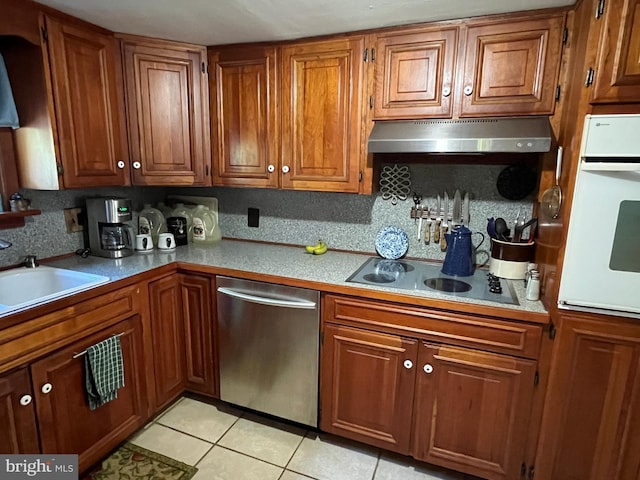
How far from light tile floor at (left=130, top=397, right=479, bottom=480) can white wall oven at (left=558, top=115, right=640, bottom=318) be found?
1102 millimetres

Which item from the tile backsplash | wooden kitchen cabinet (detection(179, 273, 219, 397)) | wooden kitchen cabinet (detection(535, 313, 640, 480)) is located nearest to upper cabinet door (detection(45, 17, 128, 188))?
the tile backsplash

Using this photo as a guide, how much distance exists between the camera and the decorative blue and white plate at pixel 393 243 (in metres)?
2.10

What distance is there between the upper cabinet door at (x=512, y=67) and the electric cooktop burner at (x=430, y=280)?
2.54 ft

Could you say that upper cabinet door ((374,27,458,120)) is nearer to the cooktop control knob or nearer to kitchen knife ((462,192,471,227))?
kitchen knife ((462,192,471,227))

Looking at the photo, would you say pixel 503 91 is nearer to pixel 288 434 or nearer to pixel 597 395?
pixel 597 395

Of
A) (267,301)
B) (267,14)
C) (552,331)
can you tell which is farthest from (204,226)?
(552,331)

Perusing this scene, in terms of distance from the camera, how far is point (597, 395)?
4.39 feet

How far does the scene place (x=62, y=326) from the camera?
1.47 m

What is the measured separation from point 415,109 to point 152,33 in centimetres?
139

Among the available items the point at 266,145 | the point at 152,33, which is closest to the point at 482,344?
the point at 266,145

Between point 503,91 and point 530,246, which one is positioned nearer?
point 503,91

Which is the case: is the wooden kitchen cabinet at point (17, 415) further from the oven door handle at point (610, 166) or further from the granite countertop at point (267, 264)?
the oven door handle at point (610, 166)

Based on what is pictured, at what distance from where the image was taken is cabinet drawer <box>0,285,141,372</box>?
4.27 feet

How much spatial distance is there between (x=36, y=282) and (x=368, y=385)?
170 centimetres
